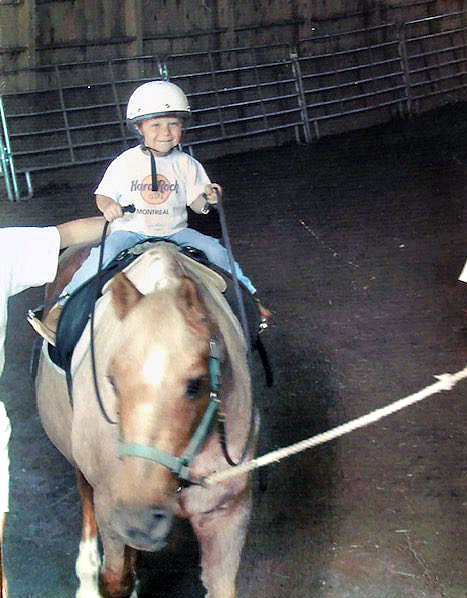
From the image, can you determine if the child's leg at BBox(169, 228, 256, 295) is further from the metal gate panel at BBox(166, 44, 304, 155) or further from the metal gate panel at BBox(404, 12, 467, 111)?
the metal gate panel at BBox(404, 12, 467, 111)

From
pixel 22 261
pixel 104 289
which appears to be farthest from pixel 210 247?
pixel 22 261

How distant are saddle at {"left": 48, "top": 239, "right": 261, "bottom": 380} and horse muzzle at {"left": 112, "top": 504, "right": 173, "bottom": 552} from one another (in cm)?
88

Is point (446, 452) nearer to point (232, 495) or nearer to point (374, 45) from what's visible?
point (232, 495)

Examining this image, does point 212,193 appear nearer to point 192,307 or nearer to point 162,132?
point 162,132

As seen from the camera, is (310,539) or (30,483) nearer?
(310,539)

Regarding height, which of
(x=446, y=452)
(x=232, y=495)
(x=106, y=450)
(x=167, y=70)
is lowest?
(x=446, y=452)

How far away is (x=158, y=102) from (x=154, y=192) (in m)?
0.38

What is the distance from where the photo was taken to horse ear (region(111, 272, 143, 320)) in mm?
2650

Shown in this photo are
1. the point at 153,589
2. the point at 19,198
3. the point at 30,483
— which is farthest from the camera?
the point at 19,198

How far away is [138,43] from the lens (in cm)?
1305

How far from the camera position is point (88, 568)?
3822mm

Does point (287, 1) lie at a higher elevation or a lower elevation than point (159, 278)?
higher

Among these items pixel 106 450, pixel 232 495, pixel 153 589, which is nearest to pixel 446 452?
pixel 153 589

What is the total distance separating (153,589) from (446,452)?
1.98m
